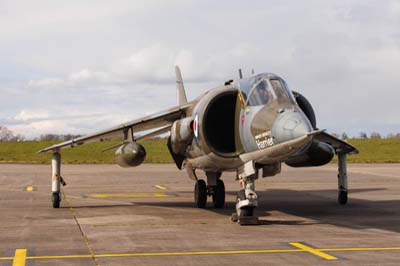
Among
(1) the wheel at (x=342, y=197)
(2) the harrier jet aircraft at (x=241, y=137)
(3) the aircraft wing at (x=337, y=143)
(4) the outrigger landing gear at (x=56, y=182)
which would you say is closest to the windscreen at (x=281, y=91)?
(2) the harrier jet aircraft at (x=241, y=137)

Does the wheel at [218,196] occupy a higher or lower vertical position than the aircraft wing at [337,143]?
lower

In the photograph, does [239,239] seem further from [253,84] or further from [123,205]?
[123,205]

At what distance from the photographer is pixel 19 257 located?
30.0 ft

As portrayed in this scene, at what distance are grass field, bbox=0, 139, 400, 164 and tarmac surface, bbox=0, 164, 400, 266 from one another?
2917cm

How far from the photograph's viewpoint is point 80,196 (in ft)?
69.3

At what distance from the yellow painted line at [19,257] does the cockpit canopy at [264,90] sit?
587cm

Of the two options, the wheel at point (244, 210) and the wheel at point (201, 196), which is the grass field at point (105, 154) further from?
the wheel at point (244, 210)

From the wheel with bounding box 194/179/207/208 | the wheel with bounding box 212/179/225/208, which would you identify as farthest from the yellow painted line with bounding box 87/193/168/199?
the wheel with bounding box 212/179/225/208

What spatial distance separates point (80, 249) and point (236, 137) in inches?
203

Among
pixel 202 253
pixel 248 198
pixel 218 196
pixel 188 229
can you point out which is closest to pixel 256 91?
pixel 248 198

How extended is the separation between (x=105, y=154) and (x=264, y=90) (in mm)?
50039

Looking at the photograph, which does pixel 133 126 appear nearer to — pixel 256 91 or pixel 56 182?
pixel 56 182

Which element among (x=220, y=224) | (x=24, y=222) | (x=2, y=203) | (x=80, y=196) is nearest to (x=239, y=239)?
(x=220, y=224)

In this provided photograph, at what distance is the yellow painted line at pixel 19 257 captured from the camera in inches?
340
